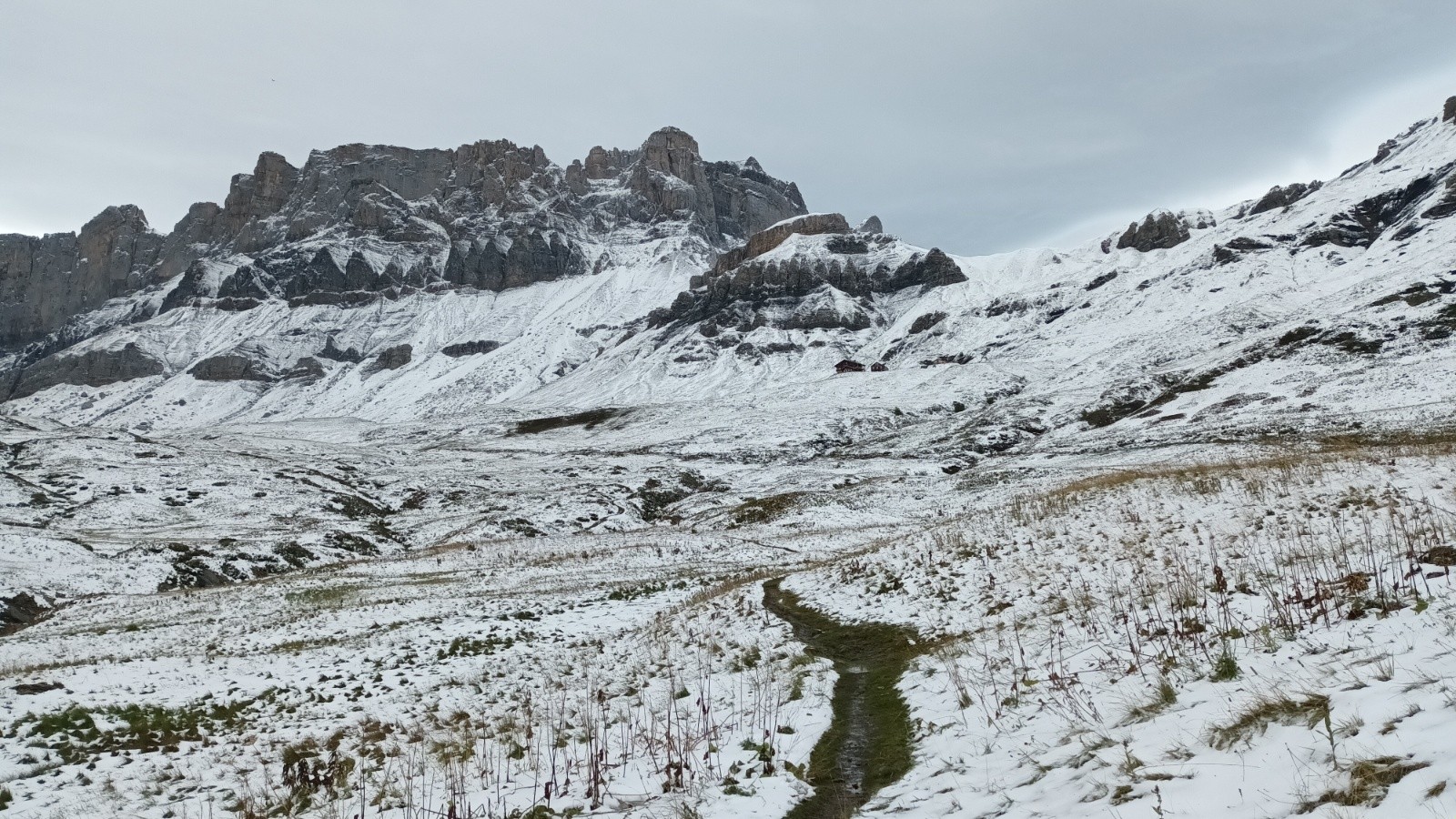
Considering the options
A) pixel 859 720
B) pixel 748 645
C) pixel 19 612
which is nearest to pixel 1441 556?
pixel 859 720

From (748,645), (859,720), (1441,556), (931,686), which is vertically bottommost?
(748,645)

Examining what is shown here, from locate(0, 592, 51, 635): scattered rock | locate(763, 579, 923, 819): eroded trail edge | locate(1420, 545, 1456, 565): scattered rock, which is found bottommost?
locate(0, 592, 51, 635): scattered rock

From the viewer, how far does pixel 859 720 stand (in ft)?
31.0

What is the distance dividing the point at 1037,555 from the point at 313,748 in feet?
42.3

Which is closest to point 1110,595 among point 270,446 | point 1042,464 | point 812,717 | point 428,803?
point 812,717

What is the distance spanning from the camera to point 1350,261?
141 metres

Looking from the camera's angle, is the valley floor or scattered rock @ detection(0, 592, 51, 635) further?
scattered rock @ detection(0, 592, 51, 635)

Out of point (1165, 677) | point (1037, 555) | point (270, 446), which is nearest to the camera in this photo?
point (1165, 677)

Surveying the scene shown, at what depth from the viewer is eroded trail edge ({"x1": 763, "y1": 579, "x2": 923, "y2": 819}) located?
24.0 ft

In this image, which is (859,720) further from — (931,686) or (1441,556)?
(1441,556)

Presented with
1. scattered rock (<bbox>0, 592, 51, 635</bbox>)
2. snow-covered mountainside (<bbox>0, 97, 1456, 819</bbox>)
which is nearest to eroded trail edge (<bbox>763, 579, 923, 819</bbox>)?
snow-covered mountainside (<bbox>0, 97, 1456, 819</bbox>)

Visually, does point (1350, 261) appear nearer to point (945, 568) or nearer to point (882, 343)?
point (882, 343)

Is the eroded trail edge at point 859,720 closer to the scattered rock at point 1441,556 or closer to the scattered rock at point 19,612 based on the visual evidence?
the scattered rock at point 1441,556

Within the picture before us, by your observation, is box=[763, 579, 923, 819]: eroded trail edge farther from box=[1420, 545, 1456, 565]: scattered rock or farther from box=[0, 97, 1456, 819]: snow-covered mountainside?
box=[1420, 545, 1456, 565]: scattered rock
